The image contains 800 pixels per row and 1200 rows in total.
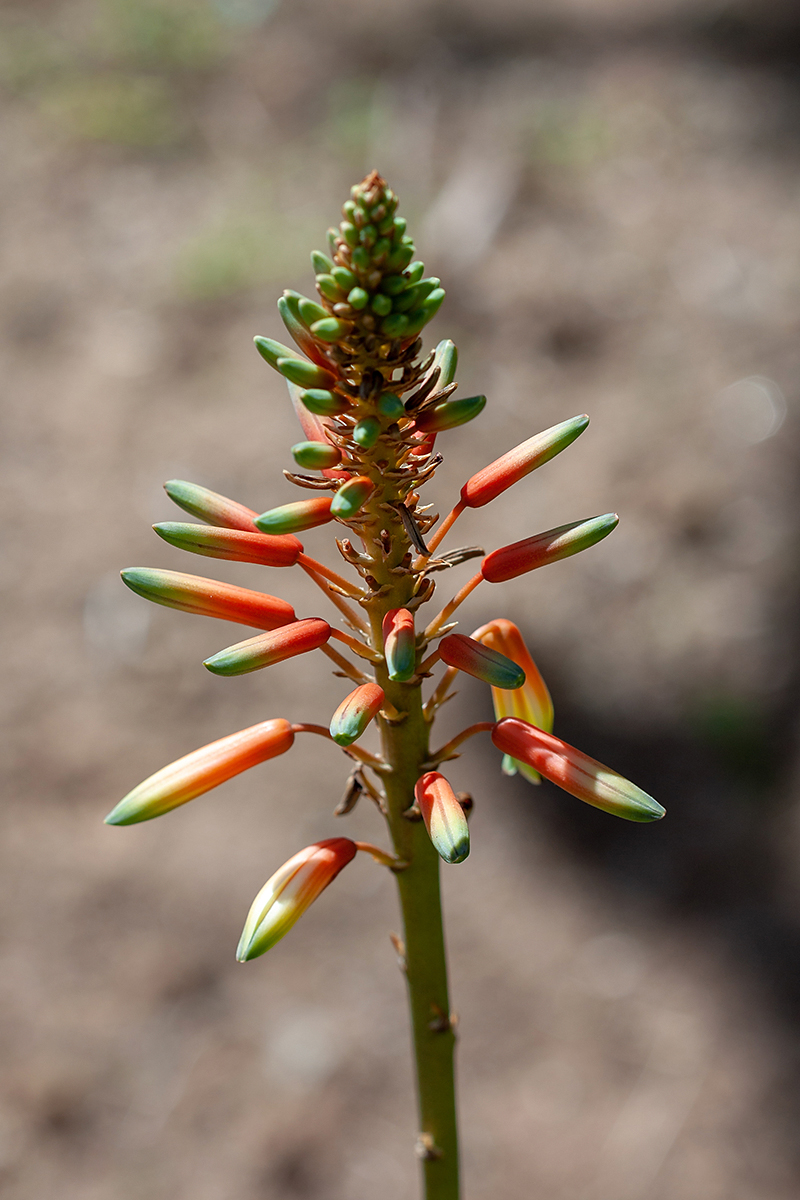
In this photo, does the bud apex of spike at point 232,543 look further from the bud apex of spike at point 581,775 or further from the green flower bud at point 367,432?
the bud apex of spike at point 581,775

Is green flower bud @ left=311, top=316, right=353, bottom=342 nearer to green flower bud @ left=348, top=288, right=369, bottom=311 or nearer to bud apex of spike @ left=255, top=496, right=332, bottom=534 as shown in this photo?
green flower bud @ left=348, top=288, right=369, bottom=311

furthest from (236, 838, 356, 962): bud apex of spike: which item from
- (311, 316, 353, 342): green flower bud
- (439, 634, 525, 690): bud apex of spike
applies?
(311, 316, 353, 342): green flower bud

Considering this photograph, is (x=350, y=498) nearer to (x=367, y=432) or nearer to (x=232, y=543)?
(x=367, y=432)

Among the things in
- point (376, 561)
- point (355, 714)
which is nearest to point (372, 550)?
point (376, 561)

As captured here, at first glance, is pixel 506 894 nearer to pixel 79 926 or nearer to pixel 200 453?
pixel 79 926

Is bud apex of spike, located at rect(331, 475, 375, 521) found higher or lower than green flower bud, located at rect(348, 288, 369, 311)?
lower

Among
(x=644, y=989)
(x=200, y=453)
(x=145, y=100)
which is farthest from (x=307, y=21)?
(x=644, y=989)

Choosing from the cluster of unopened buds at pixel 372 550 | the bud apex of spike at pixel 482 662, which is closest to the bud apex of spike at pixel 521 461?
the cluster of unopened buds at pixel 372 550
